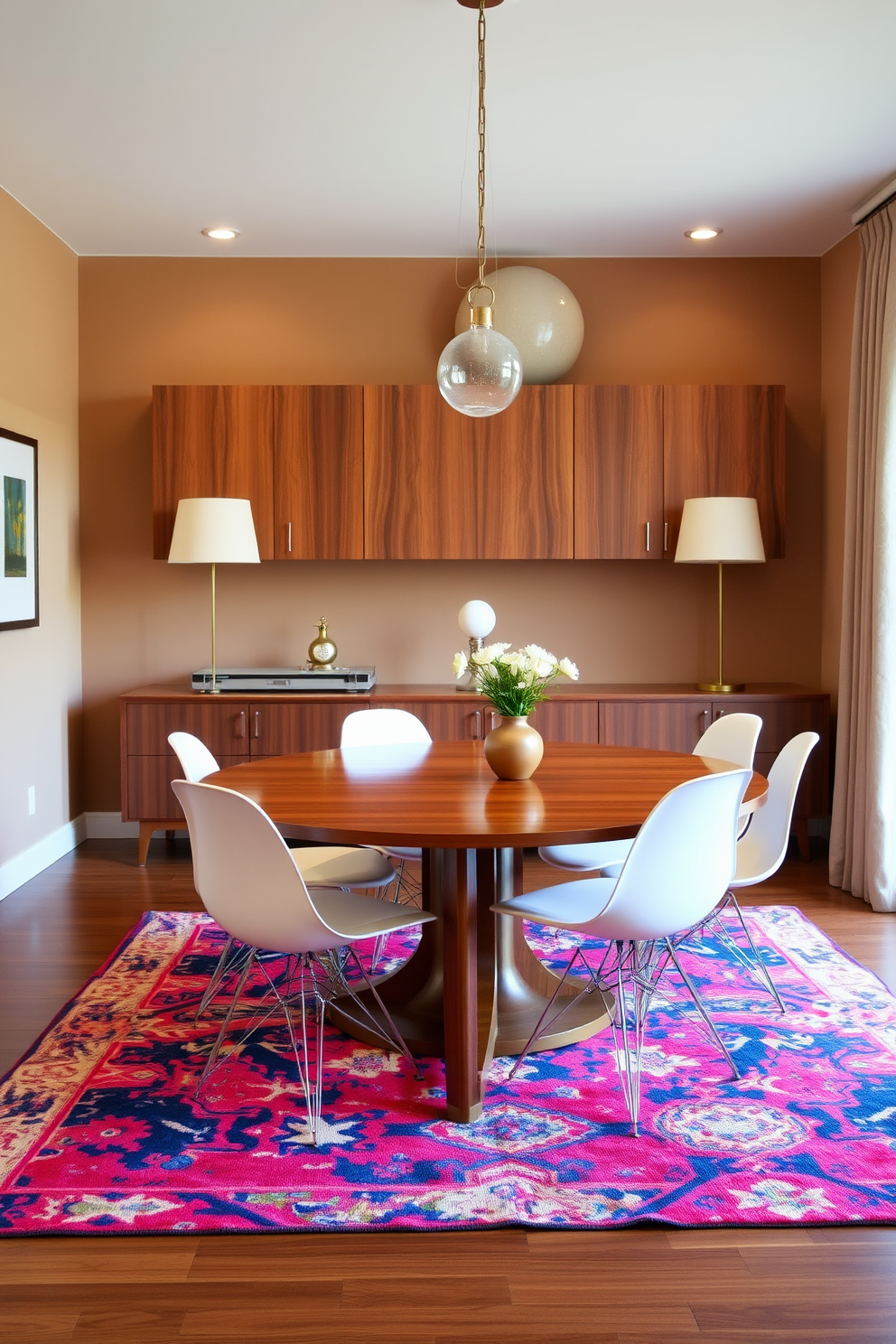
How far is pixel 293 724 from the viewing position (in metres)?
4.96

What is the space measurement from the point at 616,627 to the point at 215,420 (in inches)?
83.1

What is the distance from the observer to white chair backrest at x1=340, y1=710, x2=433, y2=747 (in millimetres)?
3883

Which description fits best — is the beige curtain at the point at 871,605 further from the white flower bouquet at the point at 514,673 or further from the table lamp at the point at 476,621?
the white flower bouquet at the point at 514,673

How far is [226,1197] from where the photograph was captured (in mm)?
2211

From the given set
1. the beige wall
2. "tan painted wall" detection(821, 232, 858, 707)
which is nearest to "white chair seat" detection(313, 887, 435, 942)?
the beige wall

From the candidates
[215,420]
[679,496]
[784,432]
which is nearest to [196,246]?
[215,420]

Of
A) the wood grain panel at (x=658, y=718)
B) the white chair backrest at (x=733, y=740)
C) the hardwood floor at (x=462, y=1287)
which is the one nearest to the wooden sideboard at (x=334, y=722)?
the wood grain panel at (x=658, y=718)

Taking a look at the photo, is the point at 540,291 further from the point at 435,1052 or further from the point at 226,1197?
the point at 226,1197

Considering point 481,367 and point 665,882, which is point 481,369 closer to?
point 481,367

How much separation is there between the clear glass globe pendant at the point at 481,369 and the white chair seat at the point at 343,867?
4.16 feet

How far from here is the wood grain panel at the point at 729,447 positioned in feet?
16.6

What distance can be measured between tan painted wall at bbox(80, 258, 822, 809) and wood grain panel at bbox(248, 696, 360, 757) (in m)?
0.59

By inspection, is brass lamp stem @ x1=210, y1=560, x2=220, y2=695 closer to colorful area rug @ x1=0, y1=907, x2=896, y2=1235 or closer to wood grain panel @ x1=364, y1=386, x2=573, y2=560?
wood grain panel @ x1=364, y1=386, x2=573, y2=560

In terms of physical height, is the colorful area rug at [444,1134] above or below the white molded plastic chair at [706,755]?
below
